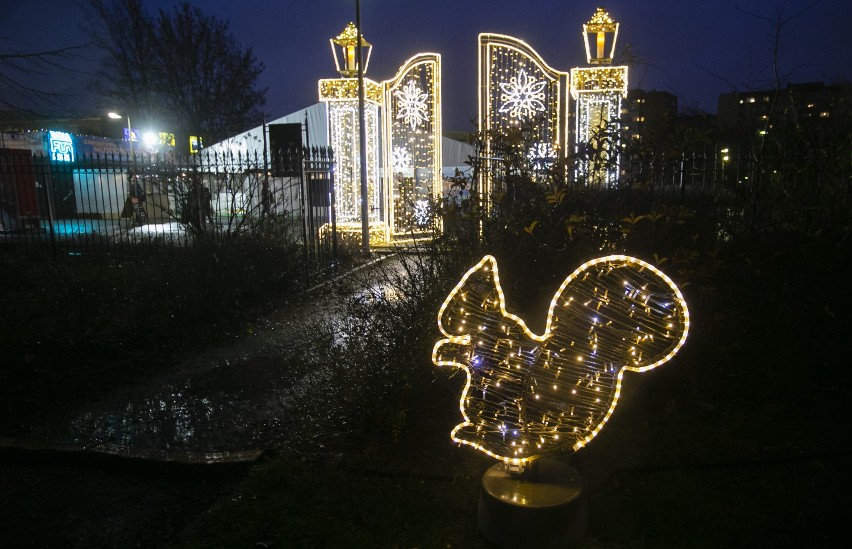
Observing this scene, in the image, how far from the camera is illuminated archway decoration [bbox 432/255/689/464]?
2.96 meters

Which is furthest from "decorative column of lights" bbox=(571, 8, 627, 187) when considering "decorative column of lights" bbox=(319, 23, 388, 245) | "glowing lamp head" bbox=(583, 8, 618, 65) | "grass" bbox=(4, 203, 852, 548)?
"grass" bbox=(4, 203, 852, 548)

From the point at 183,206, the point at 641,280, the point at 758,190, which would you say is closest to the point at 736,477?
the point at 641,280

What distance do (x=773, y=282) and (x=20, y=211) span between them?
1916cm

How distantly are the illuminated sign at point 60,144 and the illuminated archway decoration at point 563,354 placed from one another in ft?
75.8

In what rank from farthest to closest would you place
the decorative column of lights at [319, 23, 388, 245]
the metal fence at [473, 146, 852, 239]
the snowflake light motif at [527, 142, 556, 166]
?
the decorative column of lights at [319, 23, 388, 245] < the snowflake light motif at [527, 142, 556, 166] < the metal fence at [473, 146, 852, 239]

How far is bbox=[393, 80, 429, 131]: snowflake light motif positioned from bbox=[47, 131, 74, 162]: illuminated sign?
48.7 feet

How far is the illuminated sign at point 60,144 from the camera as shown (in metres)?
21.7

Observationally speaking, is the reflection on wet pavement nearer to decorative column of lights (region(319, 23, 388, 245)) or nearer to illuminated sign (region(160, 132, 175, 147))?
decorative column of lights (region(319, 23, 388, 245))

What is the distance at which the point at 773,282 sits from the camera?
195 inches

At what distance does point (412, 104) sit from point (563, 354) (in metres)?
11.4

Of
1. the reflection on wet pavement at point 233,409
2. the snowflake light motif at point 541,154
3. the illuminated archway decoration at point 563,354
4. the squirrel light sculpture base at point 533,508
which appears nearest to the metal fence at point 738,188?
the snowflake light motif at point 541,154

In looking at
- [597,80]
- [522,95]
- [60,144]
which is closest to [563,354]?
[522,95]

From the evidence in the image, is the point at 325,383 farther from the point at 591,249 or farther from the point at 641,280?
the point at 641,280

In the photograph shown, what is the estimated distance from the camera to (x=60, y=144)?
22.6 metres
